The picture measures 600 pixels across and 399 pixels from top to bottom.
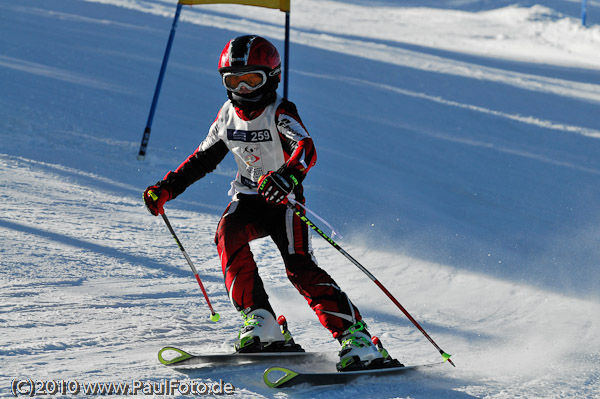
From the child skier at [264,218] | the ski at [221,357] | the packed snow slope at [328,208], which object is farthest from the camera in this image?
the packed snow slope at [328,208]

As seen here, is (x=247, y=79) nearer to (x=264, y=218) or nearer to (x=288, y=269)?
(x=264, y=218)

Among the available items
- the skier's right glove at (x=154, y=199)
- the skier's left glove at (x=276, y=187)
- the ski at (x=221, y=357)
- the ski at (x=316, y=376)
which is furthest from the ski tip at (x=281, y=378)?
the skier's right glove at (x=154, y=199)

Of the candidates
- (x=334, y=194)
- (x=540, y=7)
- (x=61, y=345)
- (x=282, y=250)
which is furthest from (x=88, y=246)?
(x=540, y=7)

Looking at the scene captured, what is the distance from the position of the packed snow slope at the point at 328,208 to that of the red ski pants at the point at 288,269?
0.32 meters

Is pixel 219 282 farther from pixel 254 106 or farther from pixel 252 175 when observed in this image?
pixel 254 106

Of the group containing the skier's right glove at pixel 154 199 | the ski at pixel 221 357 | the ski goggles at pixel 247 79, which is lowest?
the ski at pixel 221 357

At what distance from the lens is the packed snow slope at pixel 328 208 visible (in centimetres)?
344

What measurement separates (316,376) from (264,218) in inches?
33.2

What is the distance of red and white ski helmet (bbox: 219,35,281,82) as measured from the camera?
327cm

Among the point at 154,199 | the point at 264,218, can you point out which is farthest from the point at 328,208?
the point at 154,199

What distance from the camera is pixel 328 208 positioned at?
20.7ft

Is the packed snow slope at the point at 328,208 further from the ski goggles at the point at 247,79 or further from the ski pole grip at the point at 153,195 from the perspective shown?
the ski goggles at the point at 247,79

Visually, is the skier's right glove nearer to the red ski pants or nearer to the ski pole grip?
the ski pole grip

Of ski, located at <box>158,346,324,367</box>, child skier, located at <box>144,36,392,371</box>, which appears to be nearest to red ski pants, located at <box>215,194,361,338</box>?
child skier, located at <box>144,36,392,371</box>
